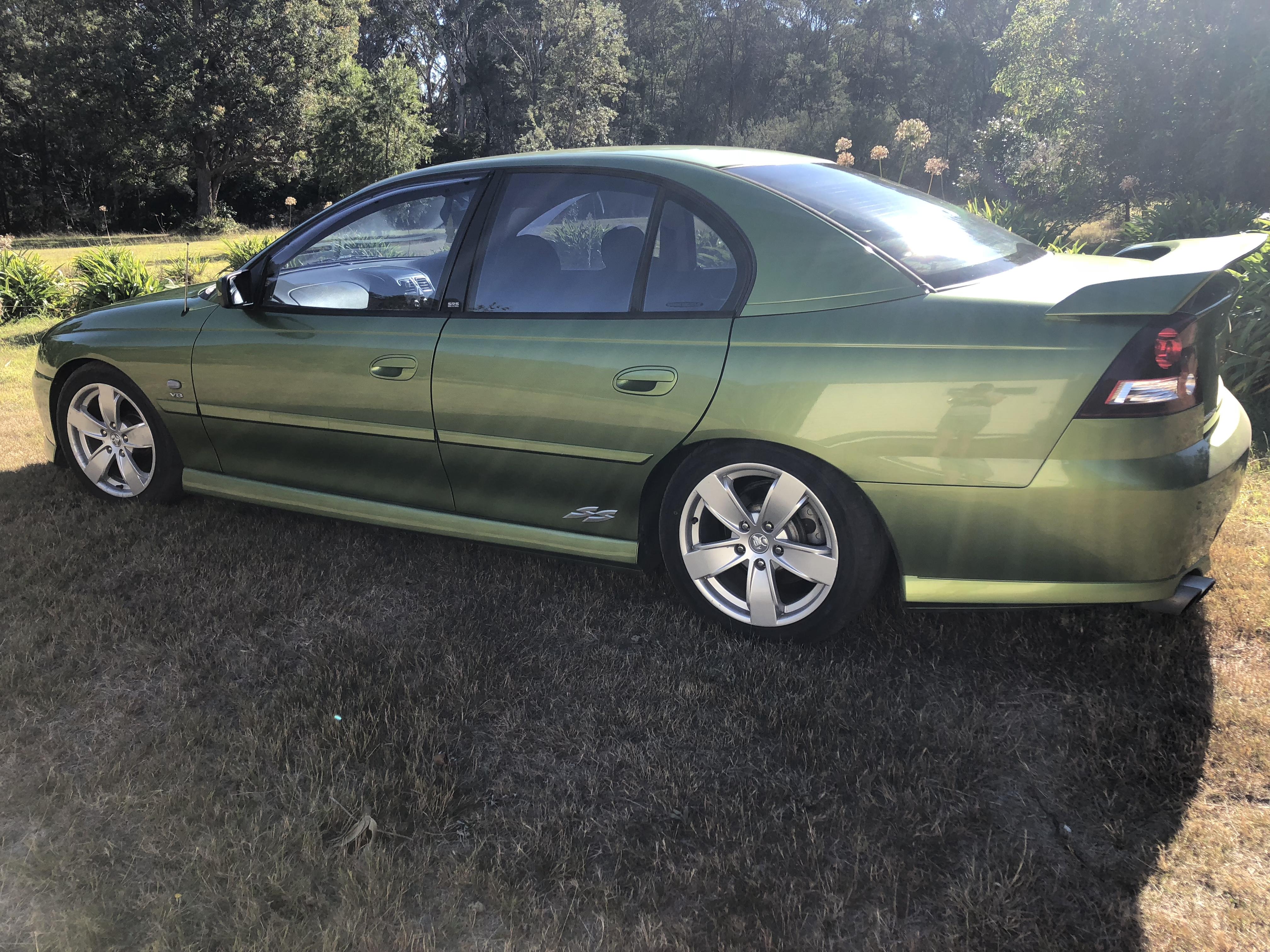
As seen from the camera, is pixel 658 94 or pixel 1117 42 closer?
pixel 1117 42

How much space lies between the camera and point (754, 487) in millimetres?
3066

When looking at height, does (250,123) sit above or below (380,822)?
above

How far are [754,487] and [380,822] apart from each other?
5.02 feet

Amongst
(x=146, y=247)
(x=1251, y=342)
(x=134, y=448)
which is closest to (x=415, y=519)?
(x=134, y=448)

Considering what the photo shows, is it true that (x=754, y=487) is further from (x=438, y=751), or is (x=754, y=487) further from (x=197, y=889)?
(x=197, y=889)

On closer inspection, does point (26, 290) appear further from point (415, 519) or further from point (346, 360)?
point (415, 519)

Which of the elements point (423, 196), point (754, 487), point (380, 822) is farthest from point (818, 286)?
point (380, 822)

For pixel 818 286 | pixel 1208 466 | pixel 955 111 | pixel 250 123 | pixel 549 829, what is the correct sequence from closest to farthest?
pixel 549 829 → pixel 1208 466 → pixel 818 286 → pixel 250 123 → pixel 955 111

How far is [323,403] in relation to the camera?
3.70 meters

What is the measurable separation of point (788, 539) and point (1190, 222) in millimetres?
7497

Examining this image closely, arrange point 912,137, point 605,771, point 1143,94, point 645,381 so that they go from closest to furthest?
point 605,771
point 645,381
point 912,137
point 1143,94

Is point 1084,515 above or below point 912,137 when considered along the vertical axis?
below

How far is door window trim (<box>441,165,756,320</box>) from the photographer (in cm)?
296

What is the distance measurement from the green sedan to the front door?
0.05ft
